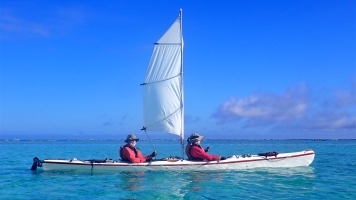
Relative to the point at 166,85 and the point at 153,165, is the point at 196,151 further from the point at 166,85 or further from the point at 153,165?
the point at 166,85

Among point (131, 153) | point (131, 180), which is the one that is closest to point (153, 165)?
point (131, 153)

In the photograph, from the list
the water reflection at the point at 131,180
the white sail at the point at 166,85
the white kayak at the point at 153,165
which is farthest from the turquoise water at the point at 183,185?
the white sail at the point at 166,85

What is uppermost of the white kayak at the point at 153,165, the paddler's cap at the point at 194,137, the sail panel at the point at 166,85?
the sail panel at the point at 166,85

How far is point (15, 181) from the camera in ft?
64.0

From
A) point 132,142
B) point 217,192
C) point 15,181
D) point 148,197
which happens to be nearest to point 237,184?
point 217,192

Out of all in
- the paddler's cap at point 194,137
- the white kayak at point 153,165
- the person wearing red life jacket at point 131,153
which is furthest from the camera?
the paddler's cap at point 194,137

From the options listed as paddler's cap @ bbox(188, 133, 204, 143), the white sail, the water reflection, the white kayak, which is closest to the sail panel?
the white sail

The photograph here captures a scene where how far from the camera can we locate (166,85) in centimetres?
2261

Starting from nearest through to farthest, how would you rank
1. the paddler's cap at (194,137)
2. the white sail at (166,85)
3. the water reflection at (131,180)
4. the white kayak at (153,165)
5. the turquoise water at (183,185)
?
the turquoise water at (183,185) < the water reflection at (131,180) < the white kayak at (153,165) < the paddler's cap at (194,137) < the white sail at (166,85)

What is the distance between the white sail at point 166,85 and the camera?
22.4 metres

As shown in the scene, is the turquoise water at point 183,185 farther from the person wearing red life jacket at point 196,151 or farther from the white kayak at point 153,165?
the person wearing red life jacket at point 196,151

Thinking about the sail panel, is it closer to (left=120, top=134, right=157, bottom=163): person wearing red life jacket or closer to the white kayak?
(left=120, top=134, right=157, bottom=163): person wearing red life jacket

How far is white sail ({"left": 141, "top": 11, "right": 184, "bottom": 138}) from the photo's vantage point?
2241 cm

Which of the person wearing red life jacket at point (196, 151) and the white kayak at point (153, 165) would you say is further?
the person wearing red life jacket at point (196, 151)
